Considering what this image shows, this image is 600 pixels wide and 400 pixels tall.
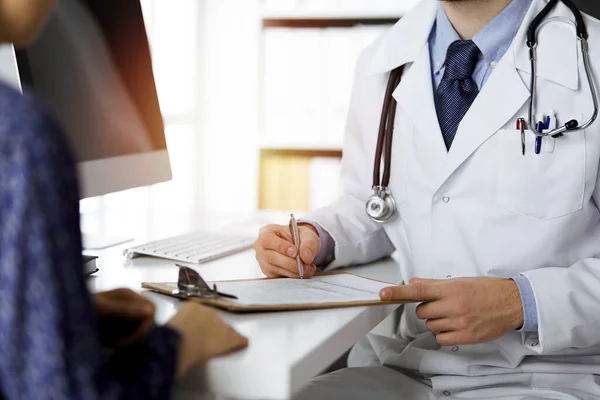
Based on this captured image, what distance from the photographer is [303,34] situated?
124 inches

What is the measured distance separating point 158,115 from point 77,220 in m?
0.92

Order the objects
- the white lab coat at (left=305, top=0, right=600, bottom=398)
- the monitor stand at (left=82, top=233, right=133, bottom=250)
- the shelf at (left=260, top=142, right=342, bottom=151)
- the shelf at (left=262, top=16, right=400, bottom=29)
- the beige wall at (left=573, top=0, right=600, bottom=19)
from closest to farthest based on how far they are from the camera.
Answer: the white lab coat at (left=305, top=0, right=600, bottom=398) < the monitor stand at (left=82, top=233, right=133, bottom=250) < the beige wall at (left=573, top=0, right=600, bottom=19) < the shelf at (left=262, top=16, right=400, bottom=29) < the shelf at (left=260, top=142, right=342, bottom=151)

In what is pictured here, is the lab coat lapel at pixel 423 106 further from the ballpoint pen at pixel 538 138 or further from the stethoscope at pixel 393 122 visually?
the ballpoint pen at pixel 538 138

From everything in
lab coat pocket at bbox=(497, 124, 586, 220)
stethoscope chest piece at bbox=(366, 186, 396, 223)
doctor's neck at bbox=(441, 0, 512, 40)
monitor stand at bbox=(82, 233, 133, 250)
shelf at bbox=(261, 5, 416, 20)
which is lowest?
monitor stand at bbox=(82, 233, 133, 250)

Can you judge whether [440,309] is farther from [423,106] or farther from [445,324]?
[423,106]

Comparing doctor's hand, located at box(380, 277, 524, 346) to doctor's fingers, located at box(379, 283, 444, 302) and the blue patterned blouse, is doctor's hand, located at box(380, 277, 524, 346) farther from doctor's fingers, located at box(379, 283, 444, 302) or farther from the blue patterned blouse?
the blue patterned blouse

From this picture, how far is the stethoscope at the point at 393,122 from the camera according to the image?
1.26 meters

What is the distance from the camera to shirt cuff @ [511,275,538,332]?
115 centimetres

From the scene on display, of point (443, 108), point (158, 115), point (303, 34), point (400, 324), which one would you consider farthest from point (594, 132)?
point (303, 34)

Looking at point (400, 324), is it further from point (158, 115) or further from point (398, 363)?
point (158, 115)

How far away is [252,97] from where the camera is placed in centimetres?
348

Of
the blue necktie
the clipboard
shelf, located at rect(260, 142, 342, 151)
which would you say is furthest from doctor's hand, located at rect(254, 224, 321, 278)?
shelf, located at rect(260, 142, 342, 151)

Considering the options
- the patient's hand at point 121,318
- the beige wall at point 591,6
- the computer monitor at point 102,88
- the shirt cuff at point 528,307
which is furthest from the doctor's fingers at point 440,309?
the beige wall at point 591,6

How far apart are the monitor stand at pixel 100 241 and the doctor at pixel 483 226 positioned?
0.39m
